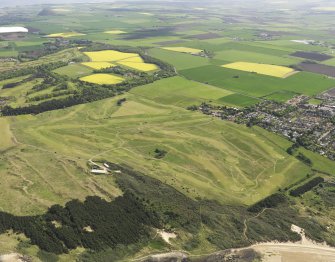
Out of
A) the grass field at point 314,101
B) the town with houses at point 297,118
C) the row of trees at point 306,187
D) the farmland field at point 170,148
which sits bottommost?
the row of trees at point 306,187

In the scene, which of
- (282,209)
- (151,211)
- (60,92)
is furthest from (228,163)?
(60,92)

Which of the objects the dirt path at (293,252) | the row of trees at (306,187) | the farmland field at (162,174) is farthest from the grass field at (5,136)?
the row of trees at (306,187)

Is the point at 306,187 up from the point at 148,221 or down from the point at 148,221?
down

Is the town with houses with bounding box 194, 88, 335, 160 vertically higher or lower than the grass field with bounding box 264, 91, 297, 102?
lower

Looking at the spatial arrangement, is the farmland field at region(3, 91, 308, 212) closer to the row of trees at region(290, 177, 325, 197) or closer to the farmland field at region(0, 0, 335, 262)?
the farmland field at region(0, 0, 335, 262)

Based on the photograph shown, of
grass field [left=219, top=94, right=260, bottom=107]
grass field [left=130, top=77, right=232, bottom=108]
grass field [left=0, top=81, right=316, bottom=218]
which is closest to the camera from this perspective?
grass field [left=0, top=81, right=316, bottom=218]

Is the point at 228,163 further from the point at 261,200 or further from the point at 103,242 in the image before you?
the point at 103,242

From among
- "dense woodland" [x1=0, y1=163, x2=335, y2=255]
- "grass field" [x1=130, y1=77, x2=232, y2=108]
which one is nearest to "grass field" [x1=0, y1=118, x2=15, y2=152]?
"dense woodland" [x1=0, y1=163, x2=335, y2=255]

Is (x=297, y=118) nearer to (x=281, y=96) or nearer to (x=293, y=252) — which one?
(x=281, y=96)

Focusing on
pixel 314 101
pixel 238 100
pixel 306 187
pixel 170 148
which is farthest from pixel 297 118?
pixel 170 148

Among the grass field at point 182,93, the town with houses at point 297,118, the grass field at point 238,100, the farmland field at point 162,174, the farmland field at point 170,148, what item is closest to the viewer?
the farmland field at point 162,174

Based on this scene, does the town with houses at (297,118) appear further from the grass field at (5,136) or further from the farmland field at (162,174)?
the grass field at (5,136)
